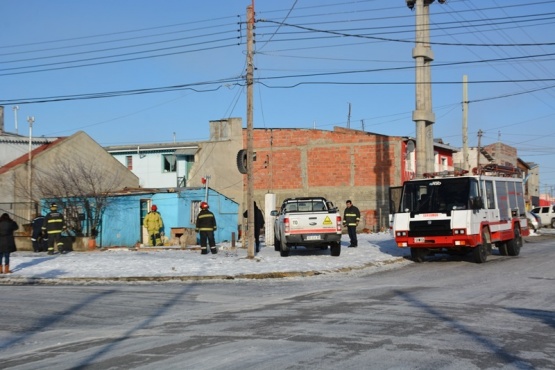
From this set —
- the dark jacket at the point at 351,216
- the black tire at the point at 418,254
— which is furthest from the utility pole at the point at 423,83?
the black tire at the point at 418,254

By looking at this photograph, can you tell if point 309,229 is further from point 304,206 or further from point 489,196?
point 489,196

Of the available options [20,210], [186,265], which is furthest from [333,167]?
[186,265]

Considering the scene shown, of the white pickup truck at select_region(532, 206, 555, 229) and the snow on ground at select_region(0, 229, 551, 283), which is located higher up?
the white pickup truck at select_region(532, 206, 555, 229)

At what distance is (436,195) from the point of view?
2088cm

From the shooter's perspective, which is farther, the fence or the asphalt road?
the fence

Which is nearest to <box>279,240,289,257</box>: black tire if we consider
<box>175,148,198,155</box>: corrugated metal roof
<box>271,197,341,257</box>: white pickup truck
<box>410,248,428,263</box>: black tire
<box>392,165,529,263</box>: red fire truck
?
<box>271,197,341,257</box>: white pickup truck

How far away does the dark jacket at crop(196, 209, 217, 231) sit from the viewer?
2366 cm

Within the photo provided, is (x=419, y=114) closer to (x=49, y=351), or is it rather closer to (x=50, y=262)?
(x=50, y=262)

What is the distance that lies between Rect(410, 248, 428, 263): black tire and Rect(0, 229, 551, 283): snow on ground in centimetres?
51

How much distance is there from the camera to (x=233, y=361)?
7.62 m

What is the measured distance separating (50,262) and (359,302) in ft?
43.2

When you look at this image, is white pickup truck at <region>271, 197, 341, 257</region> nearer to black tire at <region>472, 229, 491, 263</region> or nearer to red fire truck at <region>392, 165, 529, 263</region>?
red fire truck at <region>392, 165, 529, 263</region>

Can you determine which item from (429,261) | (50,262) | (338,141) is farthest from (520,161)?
(50,262)

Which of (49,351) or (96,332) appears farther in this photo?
(96,332)
